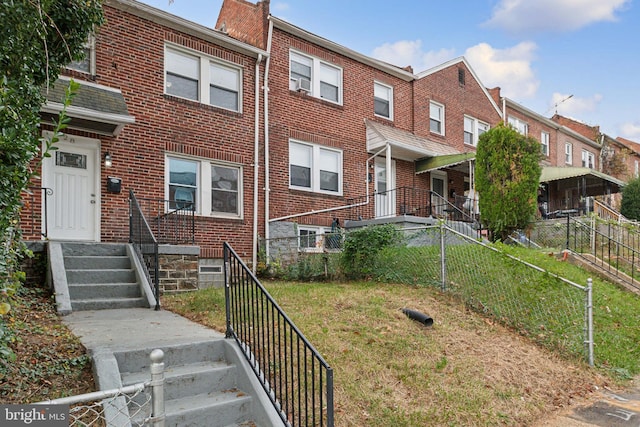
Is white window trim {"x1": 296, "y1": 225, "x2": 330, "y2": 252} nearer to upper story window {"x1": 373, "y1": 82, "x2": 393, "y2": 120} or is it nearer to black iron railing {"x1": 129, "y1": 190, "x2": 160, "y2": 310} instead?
black iron railing {"x1": 129, "y1": 190, "x2": 160, "y2": 310}

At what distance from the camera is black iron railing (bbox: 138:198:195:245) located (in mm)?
9531

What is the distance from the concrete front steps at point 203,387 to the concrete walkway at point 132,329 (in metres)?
0.16

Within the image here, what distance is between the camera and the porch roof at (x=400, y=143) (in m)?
13.5

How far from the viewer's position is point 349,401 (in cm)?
392

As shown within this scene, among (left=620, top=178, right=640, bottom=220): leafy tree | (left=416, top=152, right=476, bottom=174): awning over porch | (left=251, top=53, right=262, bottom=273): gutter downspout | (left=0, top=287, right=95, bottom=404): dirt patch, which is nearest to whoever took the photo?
(left=0, top=287, right=95, bottom=404): dirt patch

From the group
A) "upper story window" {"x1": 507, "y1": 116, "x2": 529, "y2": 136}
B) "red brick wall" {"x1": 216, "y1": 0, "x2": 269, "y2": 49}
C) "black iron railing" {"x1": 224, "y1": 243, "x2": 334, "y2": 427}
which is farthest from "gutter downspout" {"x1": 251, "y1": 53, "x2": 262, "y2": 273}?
"upper story window" {"x1": 507, "y1": 116, "x2": 529, "y2": 136}

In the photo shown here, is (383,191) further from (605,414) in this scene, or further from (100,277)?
(605,414)

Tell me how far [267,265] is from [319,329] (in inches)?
225

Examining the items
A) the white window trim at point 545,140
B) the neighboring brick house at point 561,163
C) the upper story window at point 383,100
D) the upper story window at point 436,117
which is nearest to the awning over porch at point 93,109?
the upper story window at point 383,100

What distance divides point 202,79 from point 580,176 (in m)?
14.6

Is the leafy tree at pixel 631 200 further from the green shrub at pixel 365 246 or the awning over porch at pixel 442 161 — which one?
the green shrub at pixel 365 246

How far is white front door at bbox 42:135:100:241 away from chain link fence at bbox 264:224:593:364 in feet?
17.6

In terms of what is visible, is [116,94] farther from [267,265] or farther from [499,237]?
[499,237]

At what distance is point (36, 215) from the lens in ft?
26.7
